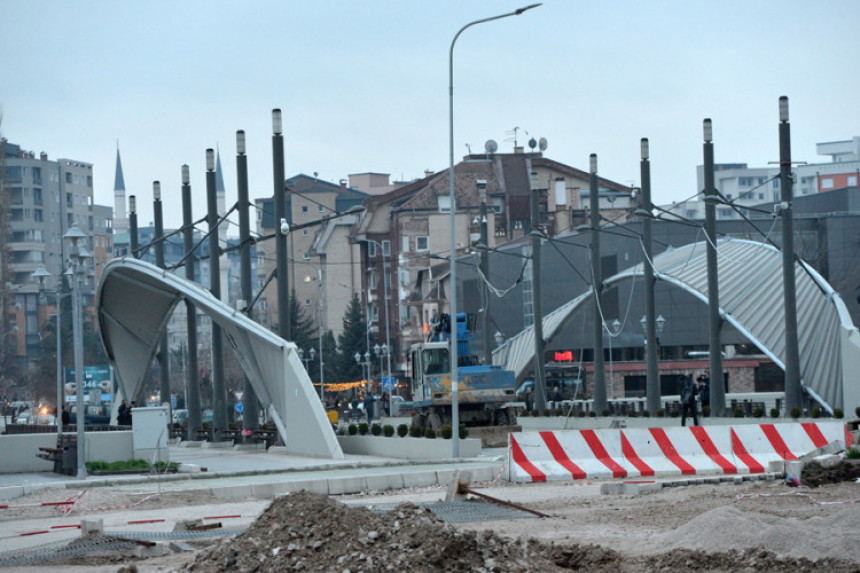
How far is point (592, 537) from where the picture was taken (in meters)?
13.9

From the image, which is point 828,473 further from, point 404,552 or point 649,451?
point 404,552

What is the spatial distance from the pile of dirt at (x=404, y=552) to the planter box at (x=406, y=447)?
20.4 metres

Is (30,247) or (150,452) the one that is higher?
(30,247)

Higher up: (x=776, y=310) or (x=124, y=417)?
(x=776, y=310)

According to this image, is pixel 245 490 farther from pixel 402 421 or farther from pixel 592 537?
pixel 402 421

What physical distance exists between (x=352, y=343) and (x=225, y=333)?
65.0 metres

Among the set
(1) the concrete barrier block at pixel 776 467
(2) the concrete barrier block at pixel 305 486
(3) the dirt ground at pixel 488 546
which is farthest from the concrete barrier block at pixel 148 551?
(1) the concrete barrier block at pixel 776 467

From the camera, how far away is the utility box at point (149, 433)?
32312 millimetres

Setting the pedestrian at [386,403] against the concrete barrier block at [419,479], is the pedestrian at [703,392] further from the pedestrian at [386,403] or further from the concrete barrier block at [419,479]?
the pedestrian at [386,403]

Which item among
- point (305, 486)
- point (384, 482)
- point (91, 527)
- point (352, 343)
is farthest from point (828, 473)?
point (352, 343)

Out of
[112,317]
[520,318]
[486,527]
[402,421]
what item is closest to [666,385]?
[520,318]

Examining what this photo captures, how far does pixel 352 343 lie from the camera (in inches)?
4213

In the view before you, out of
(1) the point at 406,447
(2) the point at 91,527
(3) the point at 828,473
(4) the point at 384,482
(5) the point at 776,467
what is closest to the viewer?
(2) the point at 91,527

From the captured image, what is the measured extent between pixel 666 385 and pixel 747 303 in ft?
114
